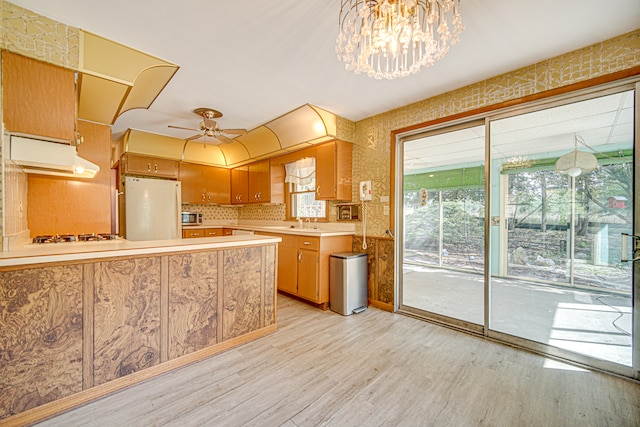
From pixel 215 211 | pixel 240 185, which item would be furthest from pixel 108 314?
pixel 215 211

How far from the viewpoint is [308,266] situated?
3.52 meters

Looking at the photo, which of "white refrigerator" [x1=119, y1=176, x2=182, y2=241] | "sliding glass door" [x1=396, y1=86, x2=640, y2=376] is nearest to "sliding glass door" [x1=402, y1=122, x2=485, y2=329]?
"sliding glass door" [x1=396, y1=86, x2=640, y2=376]

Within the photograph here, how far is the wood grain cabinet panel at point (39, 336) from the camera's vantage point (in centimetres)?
150

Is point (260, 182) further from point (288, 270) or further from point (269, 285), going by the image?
point (269, 285)

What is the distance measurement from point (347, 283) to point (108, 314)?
7.55 ft

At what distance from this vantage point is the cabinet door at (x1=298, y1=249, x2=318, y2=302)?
3427 millimetres

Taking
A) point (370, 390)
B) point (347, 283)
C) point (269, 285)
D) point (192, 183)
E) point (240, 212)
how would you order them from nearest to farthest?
point (370, 390) < point (269, 285) < point (347, 283) < point (192, 183) < point (240, 212)

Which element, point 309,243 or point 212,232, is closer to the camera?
point 309,243

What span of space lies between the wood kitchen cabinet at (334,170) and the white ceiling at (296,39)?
2.40ft

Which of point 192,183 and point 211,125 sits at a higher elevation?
point 211,125

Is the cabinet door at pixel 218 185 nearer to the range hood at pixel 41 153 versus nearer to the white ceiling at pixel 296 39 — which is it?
the white ceiling at pixel 296 39

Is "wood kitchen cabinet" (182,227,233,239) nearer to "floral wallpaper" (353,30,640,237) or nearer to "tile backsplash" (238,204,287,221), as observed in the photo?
"tile backsplash" (238,204,287,221)

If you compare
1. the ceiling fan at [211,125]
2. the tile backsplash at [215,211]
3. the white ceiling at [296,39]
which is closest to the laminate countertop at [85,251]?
the white ceiling at [296,39]

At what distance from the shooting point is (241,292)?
2471mm
